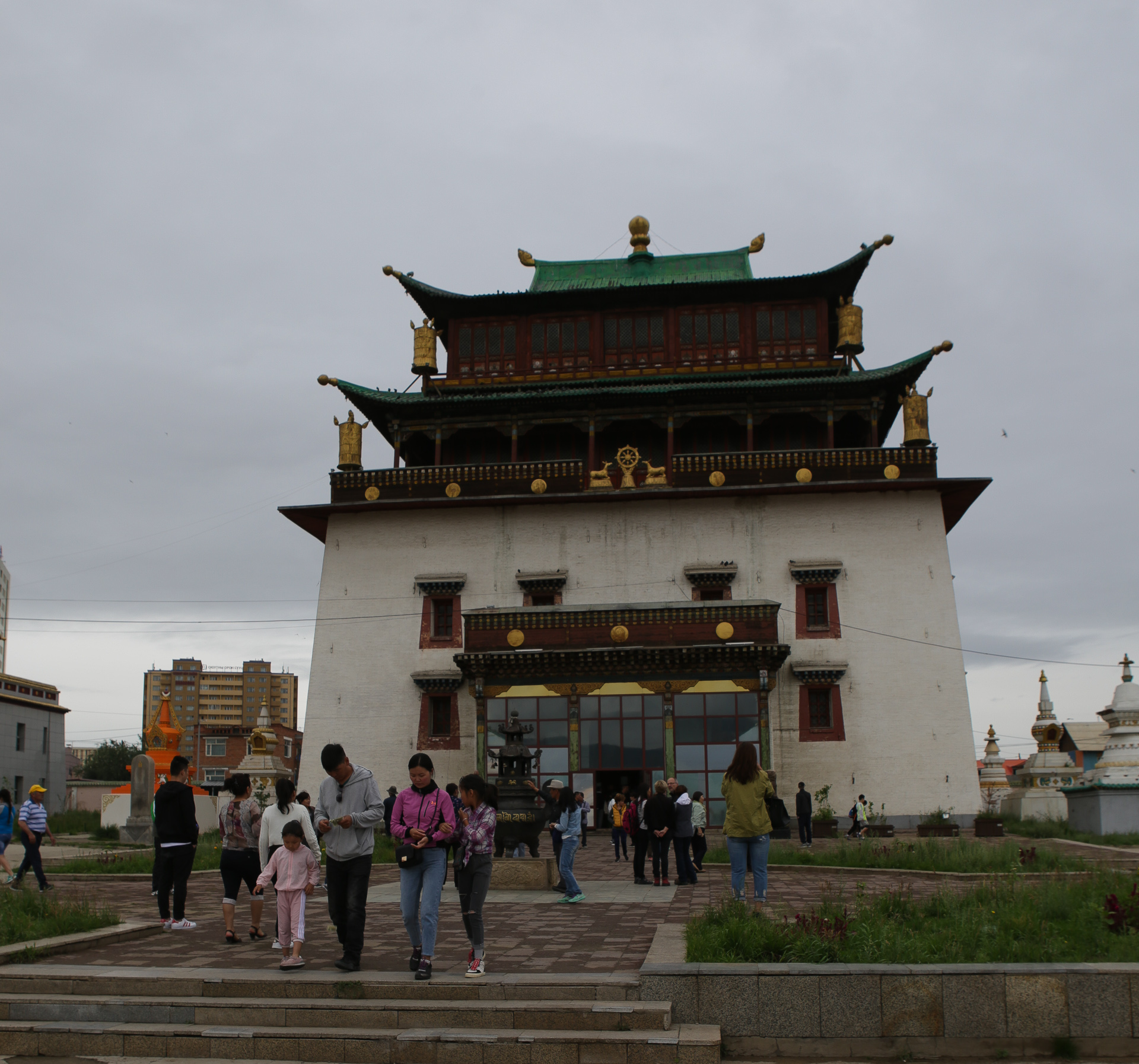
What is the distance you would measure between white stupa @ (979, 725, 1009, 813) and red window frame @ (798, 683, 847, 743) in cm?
→ 619

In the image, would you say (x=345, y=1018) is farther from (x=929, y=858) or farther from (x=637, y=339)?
(x=637, y=339)

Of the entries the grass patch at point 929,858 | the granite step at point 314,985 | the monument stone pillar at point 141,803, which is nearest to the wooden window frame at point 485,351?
the monument stone pillar at point 141,803

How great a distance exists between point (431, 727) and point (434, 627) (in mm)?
3187

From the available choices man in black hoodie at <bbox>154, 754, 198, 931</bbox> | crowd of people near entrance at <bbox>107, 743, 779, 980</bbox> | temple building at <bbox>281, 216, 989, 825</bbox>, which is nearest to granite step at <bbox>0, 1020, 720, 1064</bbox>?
crowd of people near entrance at <bbox>107, 743, 779, 980</bbox>

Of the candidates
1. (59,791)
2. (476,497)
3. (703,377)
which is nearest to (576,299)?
(703,377)

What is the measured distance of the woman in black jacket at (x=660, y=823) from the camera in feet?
51.9

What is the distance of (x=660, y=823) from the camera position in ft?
51.9

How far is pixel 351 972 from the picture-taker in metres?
8.82

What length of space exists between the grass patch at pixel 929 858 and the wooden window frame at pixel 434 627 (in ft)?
51.3

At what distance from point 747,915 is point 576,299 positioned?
32263 mm

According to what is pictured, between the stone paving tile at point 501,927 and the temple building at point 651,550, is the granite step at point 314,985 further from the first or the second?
the temple building at point 651,550

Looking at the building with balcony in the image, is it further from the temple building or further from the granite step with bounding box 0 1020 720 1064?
the granite step with bounding box 0 1020 720 1064

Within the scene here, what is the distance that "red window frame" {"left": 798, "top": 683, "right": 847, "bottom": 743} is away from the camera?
32500mm

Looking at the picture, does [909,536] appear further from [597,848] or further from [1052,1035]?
[1052,1035]
